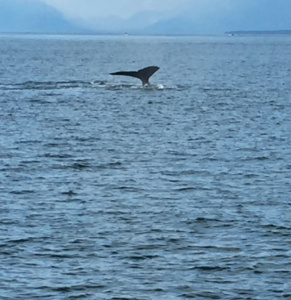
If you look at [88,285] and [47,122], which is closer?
[88,285]

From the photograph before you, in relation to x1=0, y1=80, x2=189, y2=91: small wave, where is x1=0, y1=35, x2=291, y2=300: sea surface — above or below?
below

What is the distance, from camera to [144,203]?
70.2 feet

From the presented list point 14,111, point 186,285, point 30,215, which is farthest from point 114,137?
point 186,285

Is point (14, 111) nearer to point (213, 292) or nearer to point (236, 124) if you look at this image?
point (236, 124)

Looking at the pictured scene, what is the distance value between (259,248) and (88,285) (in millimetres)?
3872

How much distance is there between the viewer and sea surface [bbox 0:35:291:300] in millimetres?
15828

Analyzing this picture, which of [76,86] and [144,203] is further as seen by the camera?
[76,86]

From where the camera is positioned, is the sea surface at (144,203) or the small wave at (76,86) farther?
the small wave at (76,86)

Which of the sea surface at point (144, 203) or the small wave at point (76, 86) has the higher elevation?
the small wave at point (76, 86)

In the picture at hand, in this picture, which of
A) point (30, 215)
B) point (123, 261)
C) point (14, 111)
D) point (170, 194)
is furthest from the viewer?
point (14, 111)

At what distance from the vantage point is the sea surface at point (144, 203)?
15.8 metres

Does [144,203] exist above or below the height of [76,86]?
below

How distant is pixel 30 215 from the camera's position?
2009cm

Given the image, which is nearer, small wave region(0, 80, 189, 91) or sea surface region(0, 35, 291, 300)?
sea surface region(0, 35, 291, 300)
